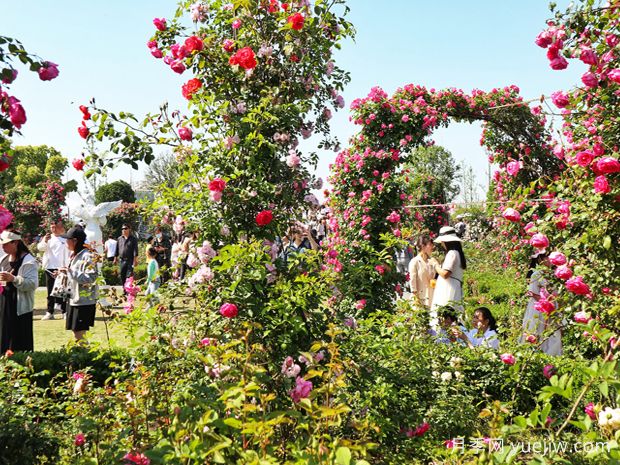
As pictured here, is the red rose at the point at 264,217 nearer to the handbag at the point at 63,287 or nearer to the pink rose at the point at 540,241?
the pink rose at the point at 540,241

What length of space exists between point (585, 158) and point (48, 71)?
2512mm

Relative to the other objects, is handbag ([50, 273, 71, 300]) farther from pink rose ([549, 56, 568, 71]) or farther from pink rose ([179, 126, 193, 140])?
pink rose ([549, 56, 568, 71])

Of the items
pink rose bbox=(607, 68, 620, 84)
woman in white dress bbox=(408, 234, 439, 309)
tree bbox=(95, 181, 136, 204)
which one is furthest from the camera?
tree bbox=(95, 181, 136, 204)

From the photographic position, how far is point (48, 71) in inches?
86.4

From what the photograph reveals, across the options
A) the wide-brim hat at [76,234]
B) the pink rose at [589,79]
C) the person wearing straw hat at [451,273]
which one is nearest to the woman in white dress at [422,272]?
the person wearing straw hat at [451,273]

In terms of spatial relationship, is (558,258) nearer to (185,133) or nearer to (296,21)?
(296,21)

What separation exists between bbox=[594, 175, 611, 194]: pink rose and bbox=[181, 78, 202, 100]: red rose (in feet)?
7.09

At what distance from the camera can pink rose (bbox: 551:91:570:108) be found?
3123 mm

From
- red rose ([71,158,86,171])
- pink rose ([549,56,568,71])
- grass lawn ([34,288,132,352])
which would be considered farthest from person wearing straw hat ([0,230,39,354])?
pink rose ([549,56,568,71])

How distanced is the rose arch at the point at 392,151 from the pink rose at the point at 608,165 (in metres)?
4.45

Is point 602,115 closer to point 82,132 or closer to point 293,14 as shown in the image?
point 293,14

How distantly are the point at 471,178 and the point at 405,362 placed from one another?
41.6 metres

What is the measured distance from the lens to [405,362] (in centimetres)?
359

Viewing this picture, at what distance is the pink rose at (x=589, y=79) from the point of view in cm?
278
